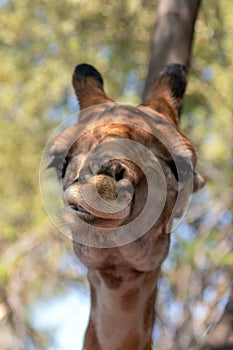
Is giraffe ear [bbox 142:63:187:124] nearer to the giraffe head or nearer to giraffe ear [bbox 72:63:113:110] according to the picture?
the giraffe head

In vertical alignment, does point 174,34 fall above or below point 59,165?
below

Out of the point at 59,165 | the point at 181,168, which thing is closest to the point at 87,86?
the point at 59,165

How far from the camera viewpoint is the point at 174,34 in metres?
4.77

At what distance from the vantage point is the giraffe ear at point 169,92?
283cm

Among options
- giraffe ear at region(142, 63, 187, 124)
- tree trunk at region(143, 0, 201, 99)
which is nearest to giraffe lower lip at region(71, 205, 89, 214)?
giraffe ear at region(142, 63, 187, 124)

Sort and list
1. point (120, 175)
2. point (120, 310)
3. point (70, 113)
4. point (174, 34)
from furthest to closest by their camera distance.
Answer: point (70, 113)
point (174, 34)
point (120, 310)
point (120, 175)

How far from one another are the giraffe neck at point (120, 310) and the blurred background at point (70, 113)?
3486mm

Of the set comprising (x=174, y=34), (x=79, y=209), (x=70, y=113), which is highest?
(x=79, y=209)

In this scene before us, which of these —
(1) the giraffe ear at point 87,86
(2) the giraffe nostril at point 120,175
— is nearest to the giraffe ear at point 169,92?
(1) the giraffe ear at point 87,86

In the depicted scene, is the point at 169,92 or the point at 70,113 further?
the point at 70,113

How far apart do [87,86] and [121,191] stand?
51.6 inches

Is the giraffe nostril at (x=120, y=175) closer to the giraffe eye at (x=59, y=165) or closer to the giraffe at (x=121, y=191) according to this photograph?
the giraffe at (x=121, y=191)

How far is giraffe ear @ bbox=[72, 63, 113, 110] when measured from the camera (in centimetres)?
294

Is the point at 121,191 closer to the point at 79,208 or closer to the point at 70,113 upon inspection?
the point at 79,208
